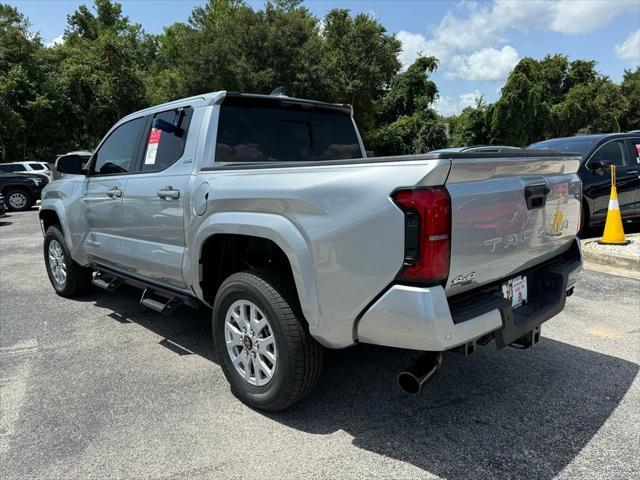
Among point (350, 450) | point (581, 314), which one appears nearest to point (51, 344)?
point (350, 450)

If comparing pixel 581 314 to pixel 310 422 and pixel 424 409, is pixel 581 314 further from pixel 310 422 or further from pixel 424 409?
pixel 310 422

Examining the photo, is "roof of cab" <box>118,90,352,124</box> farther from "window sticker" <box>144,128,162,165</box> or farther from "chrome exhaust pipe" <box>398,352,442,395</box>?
"chrome exhaust pipe" <box>398,352,442,395</box>

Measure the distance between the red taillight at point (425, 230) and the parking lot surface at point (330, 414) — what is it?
103cm

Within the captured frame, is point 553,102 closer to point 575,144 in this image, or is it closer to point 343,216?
point 575,144

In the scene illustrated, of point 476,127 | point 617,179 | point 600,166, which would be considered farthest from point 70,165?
point 476,127

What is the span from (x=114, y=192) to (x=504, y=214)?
3.26 metres

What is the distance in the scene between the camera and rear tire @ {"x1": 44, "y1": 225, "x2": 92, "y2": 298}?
18.0 feet

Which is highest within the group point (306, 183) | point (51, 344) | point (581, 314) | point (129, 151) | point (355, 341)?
point (129, 151)

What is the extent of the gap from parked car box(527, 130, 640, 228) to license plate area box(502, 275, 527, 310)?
5684 mm

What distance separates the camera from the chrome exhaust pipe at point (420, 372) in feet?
7.95

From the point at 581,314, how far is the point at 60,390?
4.56m

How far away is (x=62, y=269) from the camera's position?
569 centimetres

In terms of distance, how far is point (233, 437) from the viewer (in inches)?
110

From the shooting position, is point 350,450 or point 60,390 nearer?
point 350,450
